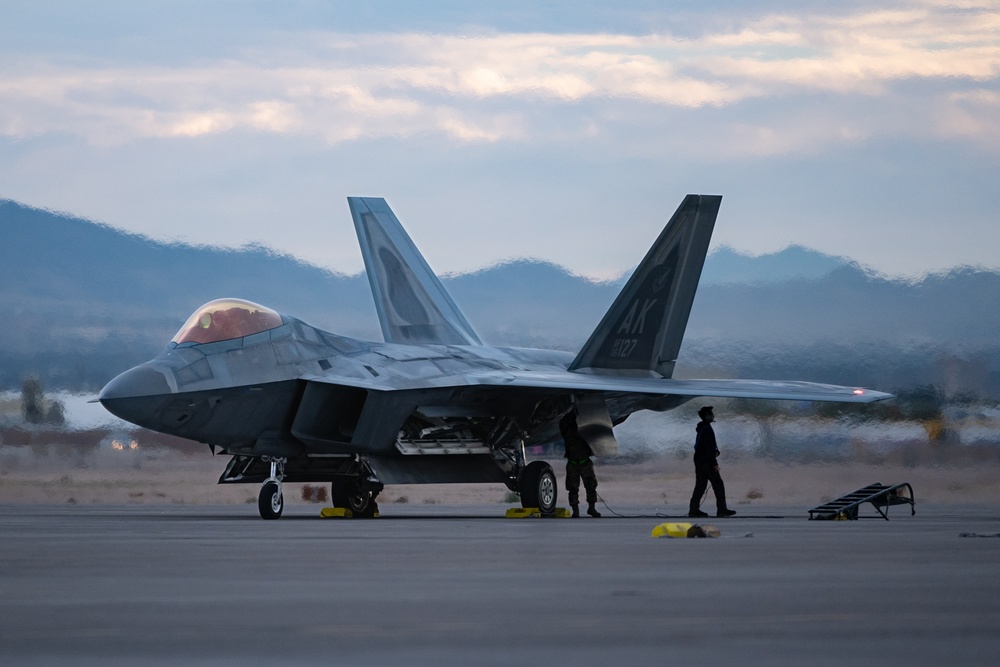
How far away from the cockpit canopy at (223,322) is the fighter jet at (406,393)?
0.05 feet

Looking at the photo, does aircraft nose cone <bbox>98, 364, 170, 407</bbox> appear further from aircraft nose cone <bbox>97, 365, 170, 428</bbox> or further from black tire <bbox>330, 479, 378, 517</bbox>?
black tire <bbox>330, 479, 378, 517</bbox>

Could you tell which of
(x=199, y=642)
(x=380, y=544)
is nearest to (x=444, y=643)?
(x=199, y=642)

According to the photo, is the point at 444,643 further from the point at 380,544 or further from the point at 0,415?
the point at 0,415

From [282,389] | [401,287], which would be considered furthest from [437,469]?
[401,287]

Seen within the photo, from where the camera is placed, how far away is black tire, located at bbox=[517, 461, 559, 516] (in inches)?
716

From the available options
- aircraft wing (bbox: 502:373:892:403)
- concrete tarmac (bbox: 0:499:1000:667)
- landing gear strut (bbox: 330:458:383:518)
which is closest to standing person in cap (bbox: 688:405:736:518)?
aircraft wing (bbox: 502:373:892:403)

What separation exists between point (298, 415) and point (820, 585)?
408 inches

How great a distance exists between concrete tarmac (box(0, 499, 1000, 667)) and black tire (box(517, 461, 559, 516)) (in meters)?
5.66

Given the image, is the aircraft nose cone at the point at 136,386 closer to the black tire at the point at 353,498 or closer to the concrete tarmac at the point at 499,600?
the black tire at the point at 353,498

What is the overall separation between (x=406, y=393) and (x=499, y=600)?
10.8m

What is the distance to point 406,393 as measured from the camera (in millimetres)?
17500

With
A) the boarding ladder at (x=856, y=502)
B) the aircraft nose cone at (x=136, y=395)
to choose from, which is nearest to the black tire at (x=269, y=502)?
the aircraft nose cone at (x=136, y=395)

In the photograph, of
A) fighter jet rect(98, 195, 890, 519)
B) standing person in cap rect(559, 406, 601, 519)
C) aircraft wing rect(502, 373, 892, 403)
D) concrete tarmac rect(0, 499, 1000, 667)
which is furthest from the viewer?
standing person in cap rect(559, 406, 601, 519)

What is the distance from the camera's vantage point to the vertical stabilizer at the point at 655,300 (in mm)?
20875
